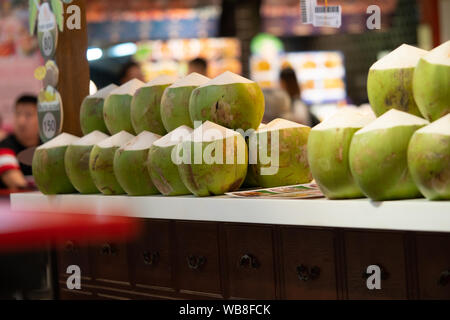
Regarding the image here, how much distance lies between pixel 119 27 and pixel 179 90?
5936 mm

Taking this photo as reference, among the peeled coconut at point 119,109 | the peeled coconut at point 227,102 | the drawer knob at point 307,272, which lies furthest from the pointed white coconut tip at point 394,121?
the peeled coconut at point 119,109

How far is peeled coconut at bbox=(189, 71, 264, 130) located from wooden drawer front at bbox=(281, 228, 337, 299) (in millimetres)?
351

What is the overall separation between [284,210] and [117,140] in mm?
739

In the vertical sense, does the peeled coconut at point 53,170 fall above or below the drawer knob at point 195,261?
above

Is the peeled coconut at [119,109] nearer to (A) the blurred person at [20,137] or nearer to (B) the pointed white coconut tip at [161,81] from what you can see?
(B) the pointed white coconut tip at [161,81]

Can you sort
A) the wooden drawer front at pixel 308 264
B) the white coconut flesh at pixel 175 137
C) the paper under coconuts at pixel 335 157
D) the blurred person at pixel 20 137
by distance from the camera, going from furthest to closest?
1. the blurred person at pixel 20 137
2. the white coconut flesh at pixel 175 137
3. the wooden drawer front at pixel 308 264
4. the paper under coconuts at pixel 335 157

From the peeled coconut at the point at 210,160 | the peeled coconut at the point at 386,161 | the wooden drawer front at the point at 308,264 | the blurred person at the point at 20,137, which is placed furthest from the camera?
the blurred person at the point at 20,137

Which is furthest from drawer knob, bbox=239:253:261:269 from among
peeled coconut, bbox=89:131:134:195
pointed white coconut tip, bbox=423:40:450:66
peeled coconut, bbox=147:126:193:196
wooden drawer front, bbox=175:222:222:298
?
pointed white coconut tip, bbox=423:40:450:66

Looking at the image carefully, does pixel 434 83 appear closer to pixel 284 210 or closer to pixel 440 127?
pixel 440 127

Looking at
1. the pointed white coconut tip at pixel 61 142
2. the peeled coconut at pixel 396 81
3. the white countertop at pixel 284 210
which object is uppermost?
the peeled coconut at pixel 396 81

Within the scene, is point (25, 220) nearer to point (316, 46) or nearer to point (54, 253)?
point (54, 253)

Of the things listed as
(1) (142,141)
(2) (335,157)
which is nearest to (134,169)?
(1) (142,141)

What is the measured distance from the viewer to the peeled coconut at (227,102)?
6.75ft

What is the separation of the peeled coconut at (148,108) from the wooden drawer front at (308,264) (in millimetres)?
586
